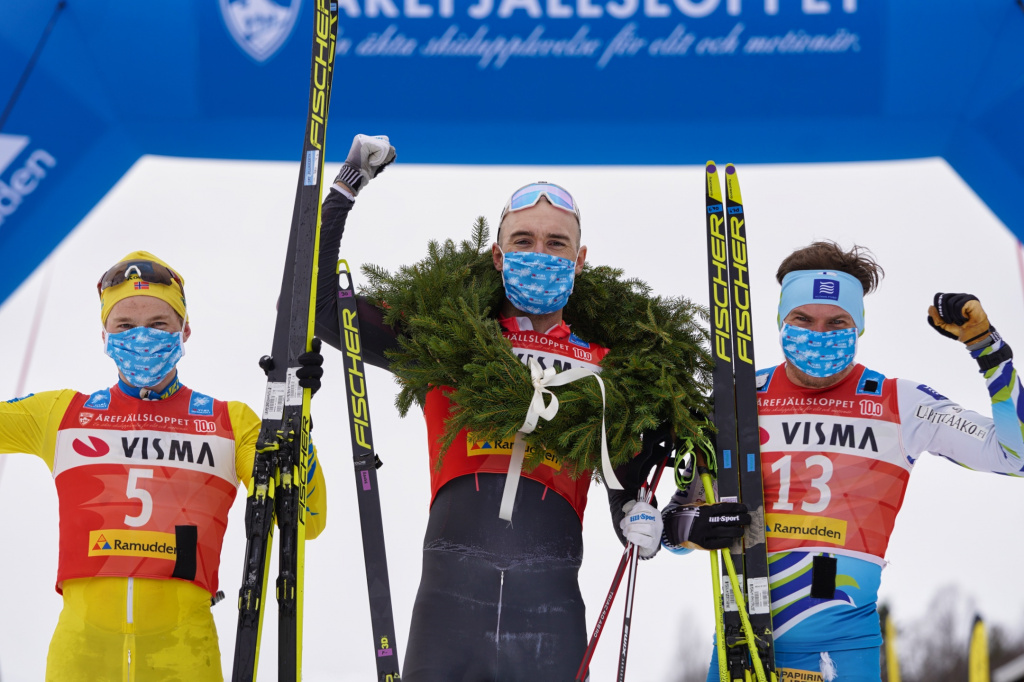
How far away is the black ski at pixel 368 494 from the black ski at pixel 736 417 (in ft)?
3.58

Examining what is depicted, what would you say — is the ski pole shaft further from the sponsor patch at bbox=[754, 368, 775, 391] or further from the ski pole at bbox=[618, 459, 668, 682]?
the sponsor patch at bbox=[754, 368, 775, 391]

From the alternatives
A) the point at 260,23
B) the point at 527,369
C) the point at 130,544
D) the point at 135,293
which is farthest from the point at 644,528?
the point at 260,23

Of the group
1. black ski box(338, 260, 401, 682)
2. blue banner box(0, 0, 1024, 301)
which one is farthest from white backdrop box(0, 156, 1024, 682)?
black ski box(338, 260, 401, 682)

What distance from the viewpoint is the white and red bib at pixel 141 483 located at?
2.82 m

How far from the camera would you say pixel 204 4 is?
14.7 ft

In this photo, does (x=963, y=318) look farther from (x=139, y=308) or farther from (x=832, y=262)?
(x=139, y=308)

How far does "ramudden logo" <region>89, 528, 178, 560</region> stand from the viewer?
2.81 metres

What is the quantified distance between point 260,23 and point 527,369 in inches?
105

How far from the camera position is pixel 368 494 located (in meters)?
3.16

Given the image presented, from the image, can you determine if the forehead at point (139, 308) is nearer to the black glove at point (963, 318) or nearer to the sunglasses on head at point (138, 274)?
the sunglasses on head at point (138, 274)

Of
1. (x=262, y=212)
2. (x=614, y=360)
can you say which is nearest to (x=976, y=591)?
(x=614, y=360)

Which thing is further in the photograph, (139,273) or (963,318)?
(139,273)

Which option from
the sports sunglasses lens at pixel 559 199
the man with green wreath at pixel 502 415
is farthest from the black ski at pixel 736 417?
the sports sunglasses lens at pixel 559 199

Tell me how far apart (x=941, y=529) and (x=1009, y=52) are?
2284mm
